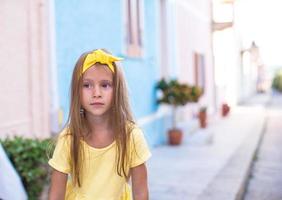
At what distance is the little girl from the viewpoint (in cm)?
205

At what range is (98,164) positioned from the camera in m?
2.09

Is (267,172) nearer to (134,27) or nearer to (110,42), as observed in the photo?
(110,42)

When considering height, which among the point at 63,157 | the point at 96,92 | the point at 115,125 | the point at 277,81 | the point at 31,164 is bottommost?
the point at 277,81

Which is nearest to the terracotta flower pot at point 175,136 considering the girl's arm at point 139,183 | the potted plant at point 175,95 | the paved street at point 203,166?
the potted plant at point 175,95

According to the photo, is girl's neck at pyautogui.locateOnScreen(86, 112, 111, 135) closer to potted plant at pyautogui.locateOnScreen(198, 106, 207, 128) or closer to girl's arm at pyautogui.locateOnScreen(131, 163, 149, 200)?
girl's arm at pyautogui.locateOnScreen(131, 163, 149, 200)

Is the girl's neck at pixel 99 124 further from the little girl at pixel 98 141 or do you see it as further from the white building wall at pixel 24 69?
the white building wall at pixel 24 69

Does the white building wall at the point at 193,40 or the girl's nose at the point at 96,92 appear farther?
the white building wall at the point at 193,40

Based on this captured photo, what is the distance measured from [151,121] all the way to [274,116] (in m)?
10.3

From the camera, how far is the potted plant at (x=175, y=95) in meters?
9.06

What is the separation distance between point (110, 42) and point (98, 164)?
4.99 meters

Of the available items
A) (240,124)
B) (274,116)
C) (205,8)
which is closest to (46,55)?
(240,124)

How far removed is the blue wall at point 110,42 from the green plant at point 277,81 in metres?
34.6

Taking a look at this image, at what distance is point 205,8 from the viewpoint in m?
15.6

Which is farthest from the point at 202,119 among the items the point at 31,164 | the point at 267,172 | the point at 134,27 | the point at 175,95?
the point at 31,164
